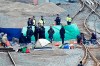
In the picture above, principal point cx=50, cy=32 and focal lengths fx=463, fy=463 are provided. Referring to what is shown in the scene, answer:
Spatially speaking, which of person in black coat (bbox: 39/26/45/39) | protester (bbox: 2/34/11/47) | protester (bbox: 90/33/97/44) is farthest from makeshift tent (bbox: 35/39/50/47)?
protester (bbox: 90/33/97/44)

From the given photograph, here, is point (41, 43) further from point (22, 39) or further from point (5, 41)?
point (5, 41)

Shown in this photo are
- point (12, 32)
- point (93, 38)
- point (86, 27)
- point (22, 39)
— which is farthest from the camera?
point (86, 27)

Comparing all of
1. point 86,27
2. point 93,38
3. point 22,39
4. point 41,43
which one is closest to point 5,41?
point 22,39

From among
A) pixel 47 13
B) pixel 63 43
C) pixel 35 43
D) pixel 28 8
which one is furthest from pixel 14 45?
pixel 28 8

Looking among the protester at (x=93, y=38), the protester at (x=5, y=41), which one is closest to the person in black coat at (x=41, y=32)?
the protester at (x=5, y=41)

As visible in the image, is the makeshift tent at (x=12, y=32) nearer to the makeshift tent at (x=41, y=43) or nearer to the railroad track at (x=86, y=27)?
the makeshift tent at (x=41, y=43)

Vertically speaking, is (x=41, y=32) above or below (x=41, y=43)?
above

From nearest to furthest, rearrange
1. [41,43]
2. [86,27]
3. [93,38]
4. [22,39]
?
[41,43], [22,39], [93,38], [86,27]

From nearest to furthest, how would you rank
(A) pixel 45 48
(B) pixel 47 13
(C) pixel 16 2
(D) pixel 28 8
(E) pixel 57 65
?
(E) pixel 57 65
(A) pixel 45 48
(B) pixel 47 13
(D) pixel 28 8
(C) pixel 16 2

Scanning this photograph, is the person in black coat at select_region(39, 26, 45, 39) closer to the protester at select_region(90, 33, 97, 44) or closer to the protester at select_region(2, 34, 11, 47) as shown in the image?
the protester at select_region(2, 34, 11, 47)

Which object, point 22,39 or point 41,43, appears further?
point 22,39

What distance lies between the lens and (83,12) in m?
50.6

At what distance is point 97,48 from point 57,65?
6.16 meters

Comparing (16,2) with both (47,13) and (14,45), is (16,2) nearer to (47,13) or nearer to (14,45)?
(47,13)
